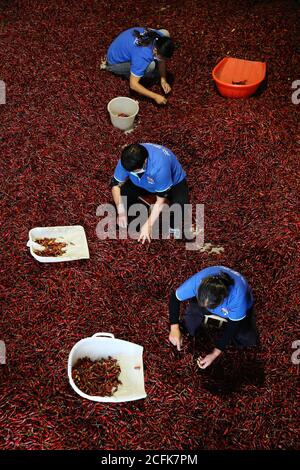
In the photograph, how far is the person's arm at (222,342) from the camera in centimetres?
402

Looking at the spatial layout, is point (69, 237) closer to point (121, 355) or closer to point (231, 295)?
point (121, 355)

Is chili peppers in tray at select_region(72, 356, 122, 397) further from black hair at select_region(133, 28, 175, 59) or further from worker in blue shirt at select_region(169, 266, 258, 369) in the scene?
black hair at select_region(133, 28, 175, 59)

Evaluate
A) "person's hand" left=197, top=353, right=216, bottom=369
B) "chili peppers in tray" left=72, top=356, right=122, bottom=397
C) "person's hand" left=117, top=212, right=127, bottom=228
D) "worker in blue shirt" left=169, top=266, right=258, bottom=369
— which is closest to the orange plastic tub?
"person's hand" left=117, top=212, right=127, bottom=228

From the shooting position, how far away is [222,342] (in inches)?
160

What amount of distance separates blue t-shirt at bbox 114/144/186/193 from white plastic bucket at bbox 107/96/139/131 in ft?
5.05

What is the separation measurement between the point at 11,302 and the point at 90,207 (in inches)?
63.4

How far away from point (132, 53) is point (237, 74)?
191 cm

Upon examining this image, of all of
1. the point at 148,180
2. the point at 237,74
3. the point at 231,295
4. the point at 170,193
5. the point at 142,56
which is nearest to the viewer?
the point at 231,295

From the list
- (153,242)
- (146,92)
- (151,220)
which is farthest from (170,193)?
(146,92)

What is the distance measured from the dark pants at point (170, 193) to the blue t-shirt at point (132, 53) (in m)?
2.07

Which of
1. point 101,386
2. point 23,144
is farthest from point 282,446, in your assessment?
point 23,144

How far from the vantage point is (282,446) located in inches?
160

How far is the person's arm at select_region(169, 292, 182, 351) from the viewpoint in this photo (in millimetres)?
4188
